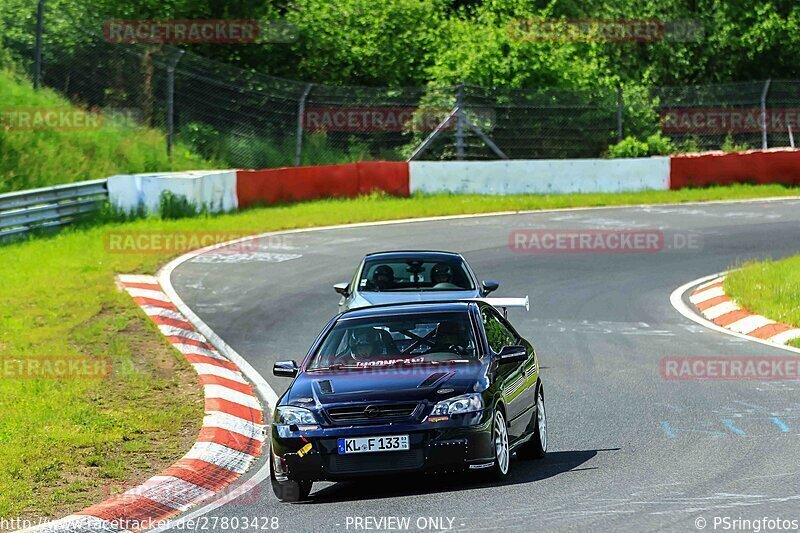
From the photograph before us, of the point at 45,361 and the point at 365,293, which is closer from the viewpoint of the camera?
the point at 45,361

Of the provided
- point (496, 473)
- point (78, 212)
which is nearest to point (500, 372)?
point (496, 473)

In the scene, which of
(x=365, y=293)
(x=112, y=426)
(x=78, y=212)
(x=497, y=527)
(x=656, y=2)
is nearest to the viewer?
(x=497, y=527)

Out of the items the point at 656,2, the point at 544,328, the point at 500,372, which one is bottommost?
the point at 544,328

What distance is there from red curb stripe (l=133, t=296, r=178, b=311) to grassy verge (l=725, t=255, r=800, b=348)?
308 inches

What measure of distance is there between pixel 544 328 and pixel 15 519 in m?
9.23

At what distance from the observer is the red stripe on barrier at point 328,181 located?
2939 centimetres

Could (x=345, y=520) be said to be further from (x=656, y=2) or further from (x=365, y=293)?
(x=656, y=2)

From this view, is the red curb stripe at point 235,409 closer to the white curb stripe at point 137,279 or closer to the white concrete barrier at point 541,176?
the white curb stripe at point 137,279

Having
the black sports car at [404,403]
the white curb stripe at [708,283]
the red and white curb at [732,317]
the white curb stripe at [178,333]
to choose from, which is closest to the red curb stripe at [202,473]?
the black sports car at [404,403]

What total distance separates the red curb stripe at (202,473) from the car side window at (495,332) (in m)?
2.21

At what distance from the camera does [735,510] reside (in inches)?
300

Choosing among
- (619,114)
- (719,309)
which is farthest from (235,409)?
(619,114)

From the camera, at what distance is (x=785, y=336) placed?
1576cm

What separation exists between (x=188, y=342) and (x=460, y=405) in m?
7.66
